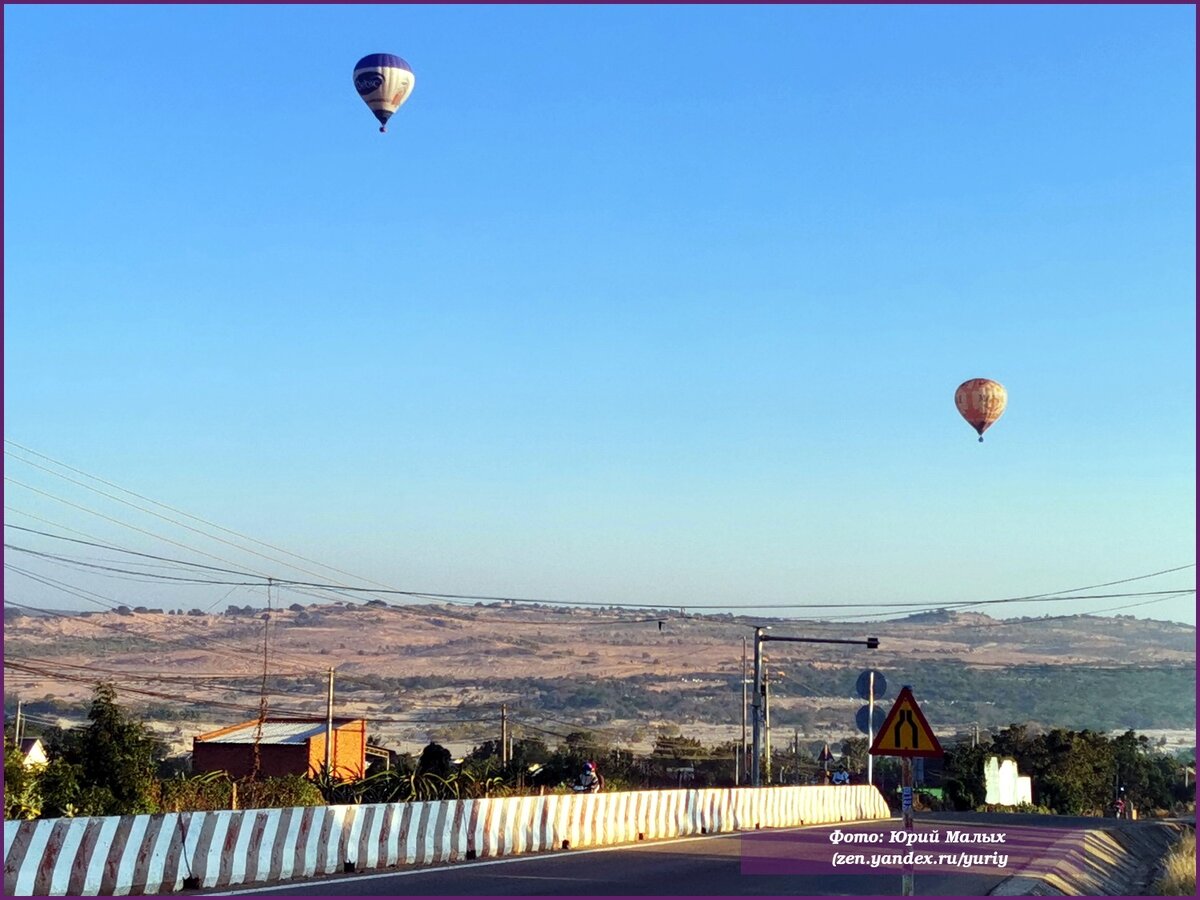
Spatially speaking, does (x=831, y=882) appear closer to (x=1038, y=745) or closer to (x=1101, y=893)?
(x=1101, y=893)

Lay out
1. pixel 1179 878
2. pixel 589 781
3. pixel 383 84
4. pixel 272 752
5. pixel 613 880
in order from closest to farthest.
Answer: pixel 613 880 < pixel 1179 878 < pixel 589 781 < pixel 383 84 < pixel 272 752

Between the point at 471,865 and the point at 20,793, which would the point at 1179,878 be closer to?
the point at 471,865

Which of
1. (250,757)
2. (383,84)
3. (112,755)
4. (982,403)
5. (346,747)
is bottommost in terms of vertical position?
(250,757)

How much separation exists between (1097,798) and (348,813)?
81917 mm

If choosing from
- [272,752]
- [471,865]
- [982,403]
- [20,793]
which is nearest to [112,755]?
[20,793]

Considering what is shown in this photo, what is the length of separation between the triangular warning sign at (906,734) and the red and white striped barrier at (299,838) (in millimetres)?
7516

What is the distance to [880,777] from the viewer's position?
97688mm

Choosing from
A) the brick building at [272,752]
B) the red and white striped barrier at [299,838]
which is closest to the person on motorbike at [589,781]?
the red and white striped barrier at [299,838]

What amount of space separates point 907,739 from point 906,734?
5 centimetres

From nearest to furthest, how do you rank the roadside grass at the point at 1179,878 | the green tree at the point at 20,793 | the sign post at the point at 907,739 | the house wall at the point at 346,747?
the sign post at the point at 907,739
the roadside grass at the point at 1179,878
the green tree at the point at 20,793
the house wall at the point at 346,747

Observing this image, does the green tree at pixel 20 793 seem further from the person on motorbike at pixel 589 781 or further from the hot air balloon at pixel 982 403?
the hot air balloon at pixel 982 403

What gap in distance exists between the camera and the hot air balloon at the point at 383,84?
47875 mm

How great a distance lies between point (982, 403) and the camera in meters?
50.8

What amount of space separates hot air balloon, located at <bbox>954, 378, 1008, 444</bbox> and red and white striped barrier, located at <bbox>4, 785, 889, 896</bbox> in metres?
24.7
